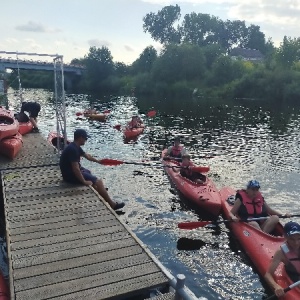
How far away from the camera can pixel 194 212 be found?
1175cm

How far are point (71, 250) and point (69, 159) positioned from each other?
3597mm

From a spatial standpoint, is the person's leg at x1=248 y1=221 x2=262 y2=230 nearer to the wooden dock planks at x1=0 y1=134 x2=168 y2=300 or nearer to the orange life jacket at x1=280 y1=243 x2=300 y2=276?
the orange life jacket at x1=280 y1=243 x2=300 y2=276

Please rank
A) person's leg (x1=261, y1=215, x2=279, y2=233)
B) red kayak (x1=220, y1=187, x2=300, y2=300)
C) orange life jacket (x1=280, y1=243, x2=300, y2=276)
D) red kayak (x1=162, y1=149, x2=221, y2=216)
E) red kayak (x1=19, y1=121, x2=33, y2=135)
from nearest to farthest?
1. orange life jacket (x1=280, y1=243, x2=300, y2=276)
2. red kayak (x1=220, y1=187, x2=300, y2=300)
3. person's leg (x1=261, y1=215, x2=279, y2=233)
4. red kayak (x1=162, y1=149, x2=221, y2=216)
5. red kayak (x1=19, y1=121, x2=33, y2=135)

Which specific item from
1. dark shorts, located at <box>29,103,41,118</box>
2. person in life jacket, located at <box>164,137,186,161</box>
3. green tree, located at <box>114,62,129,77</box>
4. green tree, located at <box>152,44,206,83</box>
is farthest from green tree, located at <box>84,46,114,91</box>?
person in life jacket, located at <box>164,137,186,161</box>

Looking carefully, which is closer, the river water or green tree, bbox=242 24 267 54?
the river water

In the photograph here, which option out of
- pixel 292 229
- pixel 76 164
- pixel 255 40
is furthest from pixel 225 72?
pixel 292 229

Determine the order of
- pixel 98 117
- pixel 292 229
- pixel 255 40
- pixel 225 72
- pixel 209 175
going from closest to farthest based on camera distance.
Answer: pixel 292 229 → pixel 209 175 → pixel 98 117 → pixel 225 72 → pixel 255 40

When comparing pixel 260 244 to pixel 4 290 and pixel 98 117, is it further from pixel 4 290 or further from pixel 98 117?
pixel 98 117

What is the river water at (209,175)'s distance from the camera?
8489 mm

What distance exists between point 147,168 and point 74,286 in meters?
11.9

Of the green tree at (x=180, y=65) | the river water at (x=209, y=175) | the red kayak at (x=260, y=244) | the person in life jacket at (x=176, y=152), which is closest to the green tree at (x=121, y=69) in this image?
the green tree at (x=180, y=65)

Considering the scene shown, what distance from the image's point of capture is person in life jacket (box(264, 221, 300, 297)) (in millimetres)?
6164

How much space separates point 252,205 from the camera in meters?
9.20

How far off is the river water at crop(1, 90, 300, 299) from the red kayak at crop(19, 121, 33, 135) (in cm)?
305
